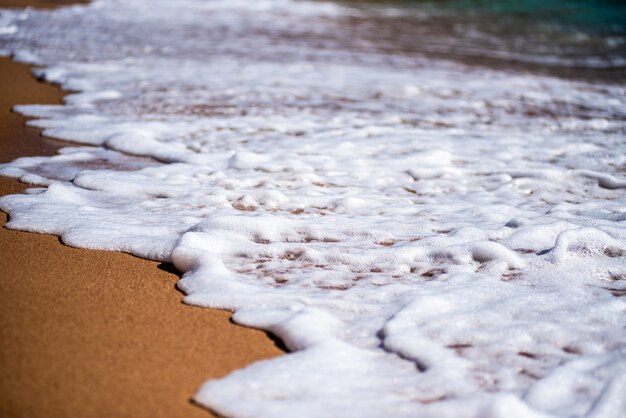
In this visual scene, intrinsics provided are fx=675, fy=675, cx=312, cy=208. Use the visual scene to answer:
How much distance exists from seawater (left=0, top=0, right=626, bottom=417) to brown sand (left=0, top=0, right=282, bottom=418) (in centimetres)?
9

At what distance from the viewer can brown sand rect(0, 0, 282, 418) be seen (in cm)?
184

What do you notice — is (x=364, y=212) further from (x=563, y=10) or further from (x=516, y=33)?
(x=563, y=10)

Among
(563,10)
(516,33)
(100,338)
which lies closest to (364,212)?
(100,338)

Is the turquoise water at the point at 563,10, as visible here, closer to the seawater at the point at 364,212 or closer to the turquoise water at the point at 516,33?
the turquoise water at the point at 516,33

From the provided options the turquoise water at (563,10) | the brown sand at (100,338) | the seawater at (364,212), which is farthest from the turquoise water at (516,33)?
the brown sand at (100,338)

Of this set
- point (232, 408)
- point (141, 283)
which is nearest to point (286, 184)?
Answer: point (141, 283)

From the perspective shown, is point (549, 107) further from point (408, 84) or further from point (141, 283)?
point (141, 283)

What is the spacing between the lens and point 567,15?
1995 cm

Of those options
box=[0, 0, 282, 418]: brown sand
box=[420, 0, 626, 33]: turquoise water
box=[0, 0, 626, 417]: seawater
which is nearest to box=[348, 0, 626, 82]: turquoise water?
box=[420, 0, 626, 33]: turquoise water

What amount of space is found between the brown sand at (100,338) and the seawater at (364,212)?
0.31 feet

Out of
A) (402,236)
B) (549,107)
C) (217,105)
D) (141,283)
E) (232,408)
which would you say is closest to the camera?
(232,408)

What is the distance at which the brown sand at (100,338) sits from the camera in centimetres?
184

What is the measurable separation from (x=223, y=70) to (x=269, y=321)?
538cm

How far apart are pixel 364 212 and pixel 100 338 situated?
5.54 feet
